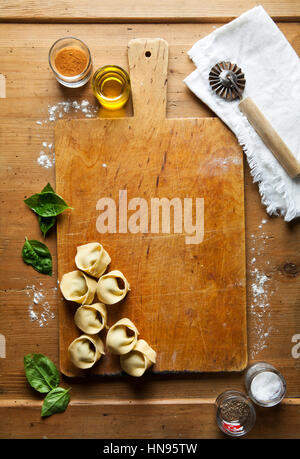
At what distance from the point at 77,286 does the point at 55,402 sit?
35cm

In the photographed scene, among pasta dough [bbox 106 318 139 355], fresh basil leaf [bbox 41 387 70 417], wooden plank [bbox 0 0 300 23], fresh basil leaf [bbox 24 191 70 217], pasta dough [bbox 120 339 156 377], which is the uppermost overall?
wooden plank [bbox 0 0 300 23]

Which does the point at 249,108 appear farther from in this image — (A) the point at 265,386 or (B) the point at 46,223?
(A) the point at 265,386

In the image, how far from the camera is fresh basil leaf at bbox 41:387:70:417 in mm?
1070

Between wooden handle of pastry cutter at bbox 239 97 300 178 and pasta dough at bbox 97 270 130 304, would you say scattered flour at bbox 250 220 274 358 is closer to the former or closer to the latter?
wooden handle of pastry cutter at bbox 239 97 300 178

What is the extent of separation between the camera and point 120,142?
1.08 m

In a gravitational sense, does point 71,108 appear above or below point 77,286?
above

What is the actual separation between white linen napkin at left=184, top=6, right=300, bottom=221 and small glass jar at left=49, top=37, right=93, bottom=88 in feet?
0.97

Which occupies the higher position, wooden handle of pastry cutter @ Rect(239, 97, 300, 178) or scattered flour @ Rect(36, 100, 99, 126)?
scattered flour @ Rect(36, 100, 99, 126)

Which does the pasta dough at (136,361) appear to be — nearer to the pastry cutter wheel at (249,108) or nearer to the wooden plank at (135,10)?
the pastry cutter wheel at (249,108)

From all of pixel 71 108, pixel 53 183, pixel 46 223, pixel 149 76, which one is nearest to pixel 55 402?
pixel 46 223

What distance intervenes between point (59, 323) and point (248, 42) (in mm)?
998

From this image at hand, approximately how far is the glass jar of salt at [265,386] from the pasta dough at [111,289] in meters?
0.45

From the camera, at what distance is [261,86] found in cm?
108

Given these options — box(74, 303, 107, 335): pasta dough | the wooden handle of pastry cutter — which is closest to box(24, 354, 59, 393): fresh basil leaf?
box(74, 303, 107, 335): pasta dough
